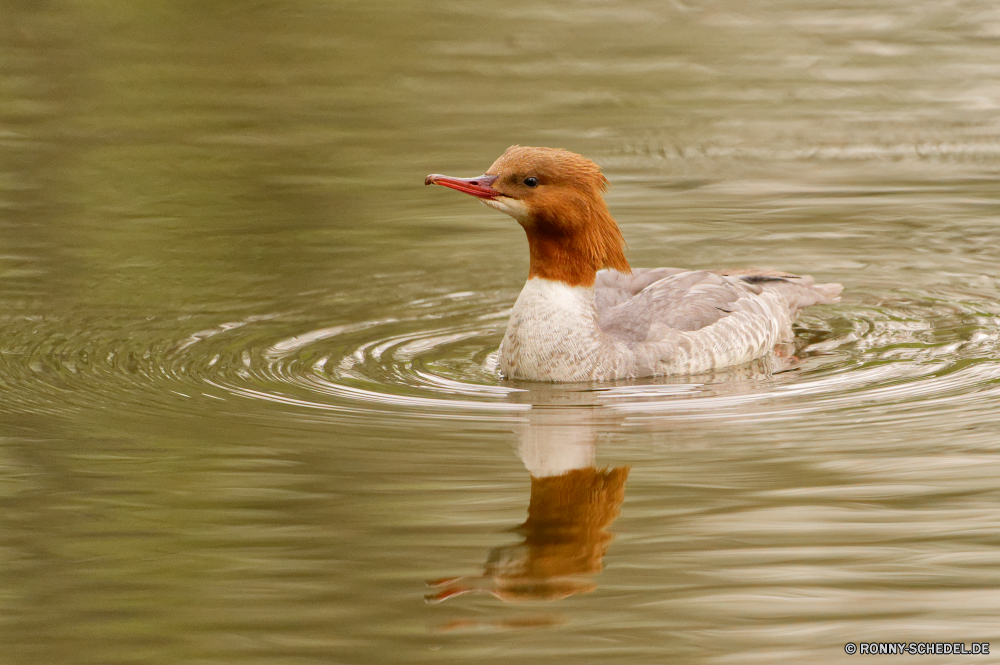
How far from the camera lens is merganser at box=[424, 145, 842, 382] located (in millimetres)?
8062

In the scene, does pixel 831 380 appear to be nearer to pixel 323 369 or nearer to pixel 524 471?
pixel 524 471

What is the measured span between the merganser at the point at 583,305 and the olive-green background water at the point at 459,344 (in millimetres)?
236

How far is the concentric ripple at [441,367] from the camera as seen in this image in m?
7.60

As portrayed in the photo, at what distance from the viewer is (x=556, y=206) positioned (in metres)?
8.09

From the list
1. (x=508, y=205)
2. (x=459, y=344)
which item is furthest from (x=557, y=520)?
(x=459, y=344)

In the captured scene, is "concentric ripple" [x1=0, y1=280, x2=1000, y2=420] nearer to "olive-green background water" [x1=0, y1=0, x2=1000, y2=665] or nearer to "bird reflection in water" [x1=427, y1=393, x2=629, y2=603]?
→ "olive-green background water" [x1=0, y1=0, x2=1000, y2=665]

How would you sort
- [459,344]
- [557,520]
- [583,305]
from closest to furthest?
[557,520]
[583,305]
[459,344]

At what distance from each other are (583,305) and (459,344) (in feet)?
3.18

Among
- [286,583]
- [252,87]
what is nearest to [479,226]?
[252,87]

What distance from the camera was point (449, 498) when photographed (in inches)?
245

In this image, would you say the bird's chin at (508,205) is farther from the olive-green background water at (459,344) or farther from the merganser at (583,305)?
the olive-green background water at (459,344)

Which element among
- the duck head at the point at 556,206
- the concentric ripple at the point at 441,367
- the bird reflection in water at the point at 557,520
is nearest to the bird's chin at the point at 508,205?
the duck head at the point at 556,206

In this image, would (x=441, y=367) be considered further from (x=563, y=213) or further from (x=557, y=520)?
(x=557, y=520)

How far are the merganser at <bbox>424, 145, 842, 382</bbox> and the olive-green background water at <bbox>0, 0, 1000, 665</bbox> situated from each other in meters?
0.24
